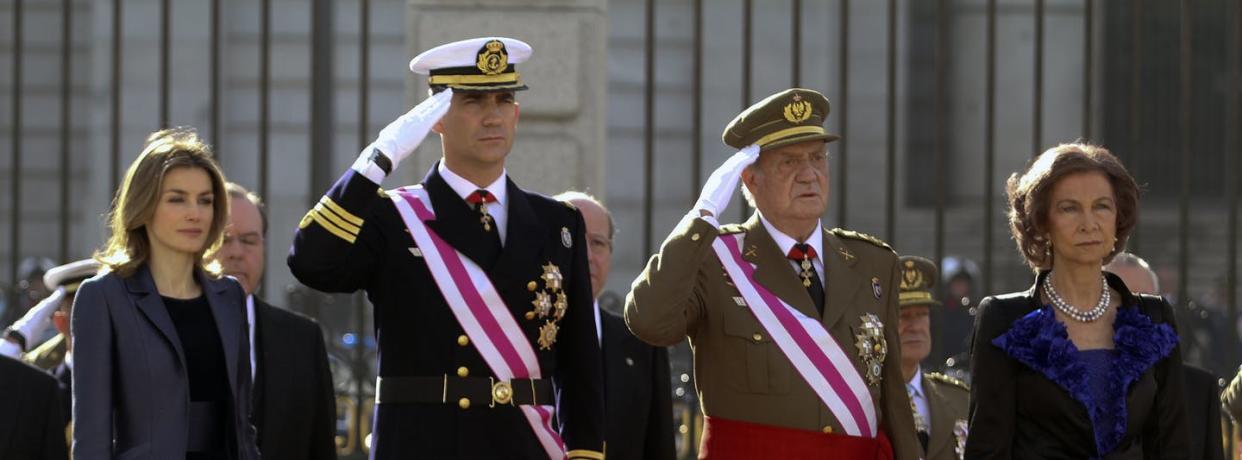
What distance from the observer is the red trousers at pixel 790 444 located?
509 centimetres

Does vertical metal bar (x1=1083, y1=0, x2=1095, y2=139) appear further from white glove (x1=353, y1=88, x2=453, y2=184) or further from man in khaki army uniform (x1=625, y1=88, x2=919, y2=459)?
white glove (x1=353, y1=88, x2=453, y2=184)

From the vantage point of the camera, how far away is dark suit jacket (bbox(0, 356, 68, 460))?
580 centimetres

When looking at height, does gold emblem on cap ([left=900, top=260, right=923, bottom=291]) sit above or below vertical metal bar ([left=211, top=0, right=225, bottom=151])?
below

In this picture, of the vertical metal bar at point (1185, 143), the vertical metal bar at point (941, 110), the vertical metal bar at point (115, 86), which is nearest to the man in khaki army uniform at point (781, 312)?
the vertical metal bar at point (941, 110)

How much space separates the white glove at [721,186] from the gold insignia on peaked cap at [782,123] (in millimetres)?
64

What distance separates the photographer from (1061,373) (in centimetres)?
501

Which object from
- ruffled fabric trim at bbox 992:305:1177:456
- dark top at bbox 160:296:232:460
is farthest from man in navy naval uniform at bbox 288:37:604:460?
ruffled fabric trim at bbox 992:305:1177:456

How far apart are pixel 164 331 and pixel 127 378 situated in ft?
0.44

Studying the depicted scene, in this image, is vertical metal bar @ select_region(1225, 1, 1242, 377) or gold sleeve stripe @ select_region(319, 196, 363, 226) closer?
gold sleeve stripe @ select_region(319, 196, 363, 226)

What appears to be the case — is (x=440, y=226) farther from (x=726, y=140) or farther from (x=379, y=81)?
(x=379, y=81)

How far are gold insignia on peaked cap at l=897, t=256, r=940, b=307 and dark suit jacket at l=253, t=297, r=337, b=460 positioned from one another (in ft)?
6.01

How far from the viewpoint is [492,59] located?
17.0 ft

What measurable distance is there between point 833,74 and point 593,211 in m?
9.29

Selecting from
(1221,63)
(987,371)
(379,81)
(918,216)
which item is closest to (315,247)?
(987,371)
